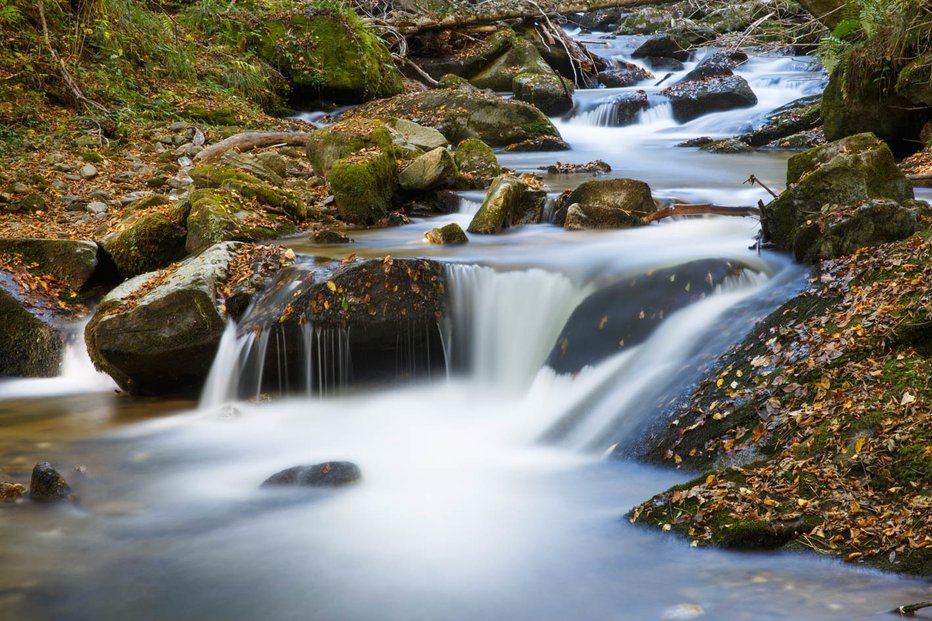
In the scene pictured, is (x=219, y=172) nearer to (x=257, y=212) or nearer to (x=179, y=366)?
(x=257, y=212)

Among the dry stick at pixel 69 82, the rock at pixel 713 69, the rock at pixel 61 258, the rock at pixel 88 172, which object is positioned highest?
the rock at pixel 713 69

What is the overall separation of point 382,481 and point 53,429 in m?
2.97

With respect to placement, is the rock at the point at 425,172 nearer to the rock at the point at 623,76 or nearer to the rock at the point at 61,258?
the rock at the point at 61,258

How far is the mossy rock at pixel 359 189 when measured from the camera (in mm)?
10164

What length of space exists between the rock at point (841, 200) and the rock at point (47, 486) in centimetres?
604

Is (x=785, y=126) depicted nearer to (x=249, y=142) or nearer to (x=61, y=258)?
(x=249, y=142)

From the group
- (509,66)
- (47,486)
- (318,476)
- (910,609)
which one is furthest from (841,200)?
(509,66)

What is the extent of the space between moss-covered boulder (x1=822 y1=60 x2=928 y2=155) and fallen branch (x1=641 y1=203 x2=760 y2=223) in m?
4.51

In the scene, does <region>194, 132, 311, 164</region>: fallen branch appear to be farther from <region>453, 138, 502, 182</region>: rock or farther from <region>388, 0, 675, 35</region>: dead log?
<region>388, 0, 675, 35</region>: dead log

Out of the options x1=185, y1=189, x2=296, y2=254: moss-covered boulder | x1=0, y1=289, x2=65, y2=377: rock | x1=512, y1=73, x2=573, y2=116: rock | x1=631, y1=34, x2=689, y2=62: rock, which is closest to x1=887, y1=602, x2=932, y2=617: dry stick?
x1=185, y1=189, x2=296, y2=254: moss-covered boulder

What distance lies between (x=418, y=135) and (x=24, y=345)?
6705 millimetres

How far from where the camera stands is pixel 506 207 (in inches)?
382

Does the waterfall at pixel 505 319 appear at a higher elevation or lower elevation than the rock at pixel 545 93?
lower

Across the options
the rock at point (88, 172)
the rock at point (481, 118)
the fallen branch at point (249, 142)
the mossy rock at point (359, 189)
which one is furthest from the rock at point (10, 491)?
the rock at point (481, 118)
